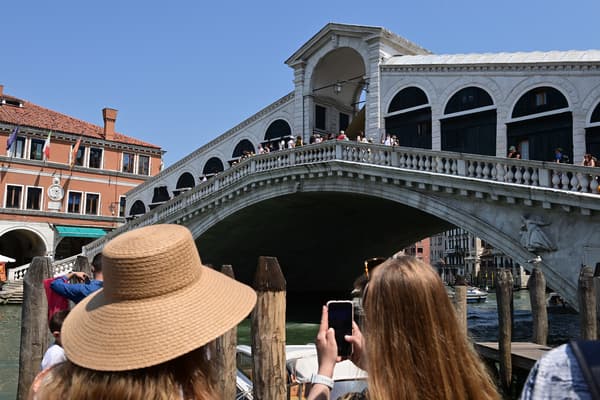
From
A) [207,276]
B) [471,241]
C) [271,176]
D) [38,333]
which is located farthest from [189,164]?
[471,241]

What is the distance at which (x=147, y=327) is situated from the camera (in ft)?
4.00

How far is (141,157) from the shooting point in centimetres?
2495

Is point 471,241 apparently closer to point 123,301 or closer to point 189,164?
point 189,164

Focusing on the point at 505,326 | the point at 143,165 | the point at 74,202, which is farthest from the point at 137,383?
the point at 143,165

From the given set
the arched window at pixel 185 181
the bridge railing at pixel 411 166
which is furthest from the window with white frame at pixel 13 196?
the bridge railing at pixel 411 166

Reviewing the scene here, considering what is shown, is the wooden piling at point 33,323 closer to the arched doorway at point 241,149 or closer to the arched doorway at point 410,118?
the arched doorway at point 410,118

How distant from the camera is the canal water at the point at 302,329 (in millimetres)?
9031

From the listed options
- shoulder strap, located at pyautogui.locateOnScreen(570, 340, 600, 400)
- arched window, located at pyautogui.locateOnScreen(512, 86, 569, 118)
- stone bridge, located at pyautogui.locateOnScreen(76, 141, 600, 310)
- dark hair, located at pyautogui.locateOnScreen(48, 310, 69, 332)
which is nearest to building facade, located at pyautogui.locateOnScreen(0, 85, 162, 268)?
stone bridge, located at pyautogui.locateOnScreen(76, 141, 600, 310)

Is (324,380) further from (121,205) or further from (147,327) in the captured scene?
(121,205)

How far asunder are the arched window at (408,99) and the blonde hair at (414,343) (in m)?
13.6

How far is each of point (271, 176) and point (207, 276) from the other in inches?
493

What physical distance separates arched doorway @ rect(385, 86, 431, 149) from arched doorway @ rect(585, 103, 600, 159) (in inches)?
154

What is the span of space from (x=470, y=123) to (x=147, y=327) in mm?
13427

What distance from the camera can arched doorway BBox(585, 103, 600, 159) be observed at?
1133cm
